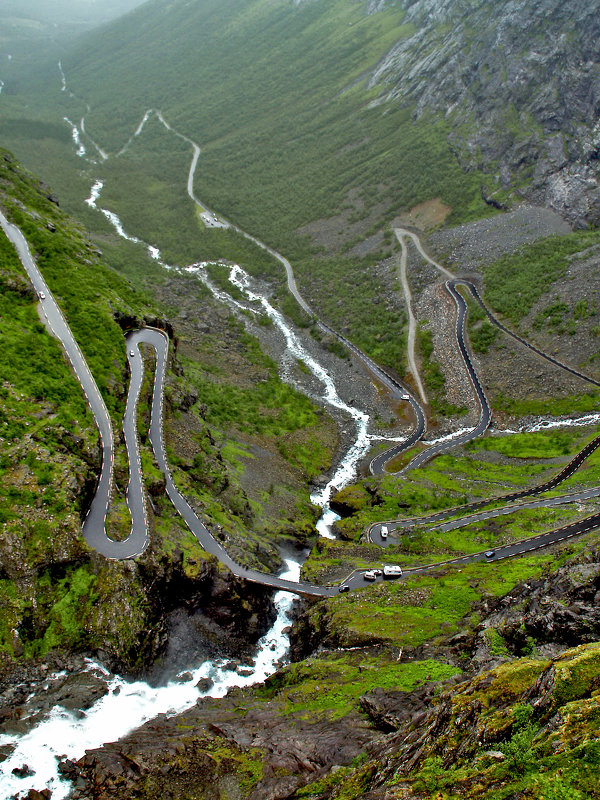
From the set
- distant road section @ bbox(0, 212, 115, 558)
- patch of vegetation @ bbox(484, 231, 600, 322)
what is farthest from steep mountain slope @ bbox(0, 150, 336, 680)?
patch of vegetation @ bbox(484, 231, 600, 322)

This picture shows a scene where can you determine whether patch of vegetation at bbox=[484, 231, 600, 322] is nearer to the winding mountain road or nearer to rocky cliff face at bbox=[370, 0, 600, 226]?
rocky cliff face at bbox=[370, 0, 600, 226]

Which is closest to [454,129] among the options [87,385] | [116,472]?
[87,385]

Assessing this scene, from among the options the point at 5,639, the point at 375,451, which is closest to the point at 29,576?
the point at 5,639

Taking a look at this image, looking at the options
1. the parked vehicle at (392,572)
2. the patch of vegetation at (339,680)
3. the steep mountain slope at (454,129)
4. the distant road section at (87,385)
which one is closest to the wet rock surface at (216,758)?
the patch of vegetation at (339,680)

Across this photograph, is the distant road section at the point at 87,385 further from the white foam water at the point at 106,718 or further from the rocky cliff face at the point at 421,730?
the rocky cliff face at the point at 421,730

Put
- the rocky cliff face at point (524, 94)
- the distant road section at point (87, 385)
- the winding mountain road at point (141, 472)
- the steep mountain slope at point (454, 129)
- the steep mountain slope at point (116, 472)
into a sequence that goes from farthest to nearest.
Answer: the steep mountain slope at point (454, 129), the rocky cliff face at point (524, 94), the winding mountain road at point (141, 472), the distant road section at point (87, 385), the steep mountain slope at point (116, 472)

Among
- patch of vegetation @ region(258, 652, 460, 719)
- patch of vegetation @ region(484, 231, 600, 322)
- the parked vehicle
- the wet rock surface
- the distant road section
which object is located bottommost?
patch of vegetation @ region(484, 231, 600, 322)
